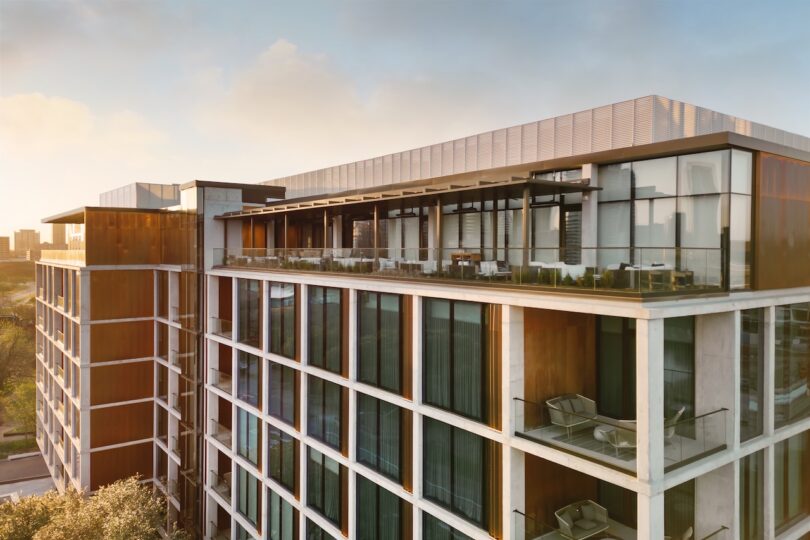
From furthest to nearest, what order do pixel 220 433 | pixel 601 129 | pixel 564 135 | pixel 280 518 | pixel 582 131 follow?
1. pixel 220 433
2. pixel 280 518
3. pixel 564 135
4. pixel 582 131
5. pixel 601 129

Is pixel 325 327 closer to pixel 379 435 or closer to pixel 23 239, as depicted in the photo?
pixel 379 435

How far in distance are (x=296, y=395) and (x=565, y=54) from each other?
2346cm

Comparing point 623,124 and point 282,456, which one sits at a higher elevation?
point 623,124

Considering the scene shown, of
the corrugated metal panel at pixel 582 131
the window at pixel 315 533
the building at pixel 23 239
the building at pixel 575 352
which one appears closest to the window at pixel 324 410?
the building at pixel 575 352

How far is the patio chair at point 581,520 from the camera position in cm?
1172

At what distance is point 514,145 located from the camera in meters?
21.0

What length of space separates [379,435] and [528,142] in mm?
12678

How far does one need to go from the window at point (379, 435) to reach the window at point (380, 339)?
27.7 inches

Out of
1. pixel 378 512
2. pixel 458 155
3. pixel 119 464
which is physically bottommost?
pixel 119 464

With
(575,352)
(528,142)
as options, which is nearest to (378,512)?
(575,352)

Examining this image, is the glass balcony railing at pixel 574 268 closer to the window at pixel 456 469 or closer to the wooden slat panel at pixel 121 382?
the window at pixel 456 469

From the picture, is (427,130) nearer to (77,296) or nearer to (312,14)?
(312,14)

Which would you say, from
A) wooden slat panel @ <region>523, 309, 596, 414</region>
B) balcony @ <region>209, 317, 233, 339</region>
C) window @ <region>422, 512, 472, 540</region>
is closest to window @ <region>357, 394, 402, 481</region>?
window @ <region>422, 512, 472, 540</region>

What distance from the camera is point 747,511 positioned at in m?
12.8
